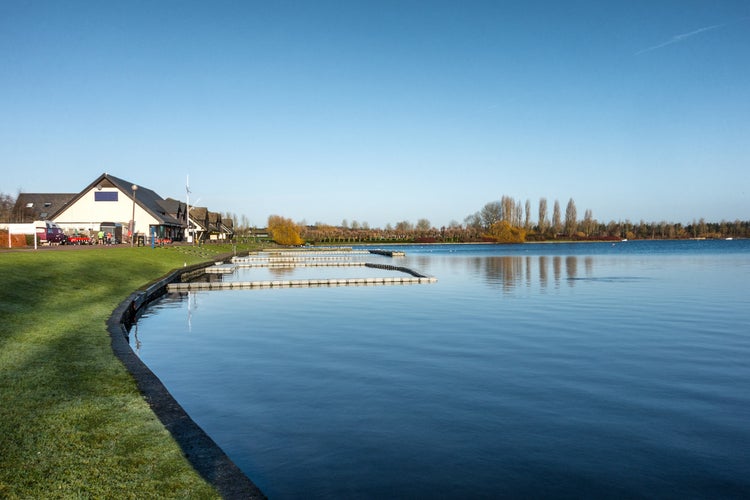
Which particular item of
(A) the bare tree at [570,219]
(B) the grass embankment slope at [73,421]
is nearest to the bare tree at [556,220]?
(A) the bare tree at [570,219]

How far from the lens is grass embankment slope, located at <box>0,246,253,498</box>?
221 inches

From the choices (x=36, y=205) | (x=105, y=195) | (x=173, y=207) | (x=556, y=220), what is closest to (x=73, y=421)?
(x=105, y=195)

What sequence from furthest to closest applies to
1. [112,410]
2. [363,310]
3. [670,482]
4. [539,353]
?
[363,310]
[539,353]
[112,410]
[670,482]

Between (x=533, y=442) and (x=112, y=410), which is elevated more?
(x=112, y=410)

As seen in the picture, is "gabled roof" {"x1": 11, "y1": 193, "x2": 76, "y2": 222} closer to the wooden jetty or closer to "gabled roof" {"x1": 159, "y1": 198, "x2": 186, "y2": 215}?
"gabled roof" {"x1": 159, "y1": 198, "x2": 186, "y2": 215}

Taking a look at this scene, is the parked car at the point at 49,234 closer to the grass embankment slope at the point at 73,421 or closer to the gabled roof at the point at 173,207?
the grass embankment slope at the point at 73,421

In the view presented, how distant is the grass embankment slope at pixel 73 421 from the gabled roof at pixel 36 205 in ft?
213

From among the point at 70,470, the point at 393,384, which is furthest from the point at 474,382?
the point at 70,470

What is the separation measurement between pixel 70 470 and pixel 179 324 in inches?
602

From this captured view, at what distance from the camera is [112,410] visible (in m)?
7.87

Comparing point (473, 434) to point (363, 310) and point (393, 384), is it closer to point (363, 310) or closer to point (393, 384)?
point (393, 384)

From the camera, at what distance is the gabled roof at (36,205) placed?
71625 millimetres

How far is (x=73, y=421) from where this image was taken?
7.25 m

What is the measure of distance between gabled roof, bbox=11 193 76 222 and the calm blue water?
60.5 m
